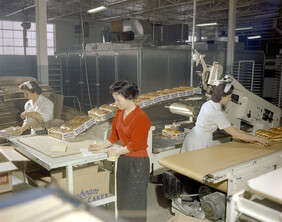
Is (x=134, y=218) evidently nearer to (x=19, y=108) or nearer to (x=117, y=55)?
(x=19, y=108)

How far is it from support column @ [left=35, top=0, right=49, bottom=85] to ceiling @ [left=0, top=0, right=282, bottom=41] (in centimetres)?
521

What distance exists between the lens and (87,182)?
2.62 m

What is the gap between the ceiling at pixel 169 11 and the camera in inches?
430

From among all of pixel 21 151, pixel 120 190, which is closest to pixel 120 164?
pixel 120 190

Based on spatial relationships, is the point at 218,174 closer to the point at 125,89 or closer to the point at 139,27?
the point at 125,89

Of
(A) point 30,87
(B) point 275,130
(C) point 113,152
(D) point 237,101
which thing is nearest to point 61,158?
(C) point 113,152

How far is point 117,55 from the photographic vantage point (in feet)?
19.2

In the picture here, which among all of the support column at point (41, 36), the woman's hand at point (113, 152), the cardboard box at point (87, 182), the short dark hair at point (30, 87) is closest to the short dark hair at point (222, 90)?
the woman's hand at point (113, 152)

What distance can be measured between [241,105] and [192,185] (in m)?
1.09

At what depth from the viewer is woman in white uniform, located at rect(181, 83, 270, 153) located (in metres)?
2.97

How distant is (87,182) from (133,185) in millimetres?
441

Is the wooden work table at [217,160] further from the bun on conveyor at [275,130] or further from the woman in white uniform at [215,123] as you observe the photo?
the bun on conveyor at [275,130]

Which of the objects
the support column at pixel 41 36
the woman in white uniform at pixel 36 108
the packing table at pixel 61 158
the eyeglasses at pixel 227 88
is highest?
the support column at pixel 41 36

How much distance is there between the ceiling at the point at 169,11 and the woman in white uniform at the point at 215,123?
26.4 feet
